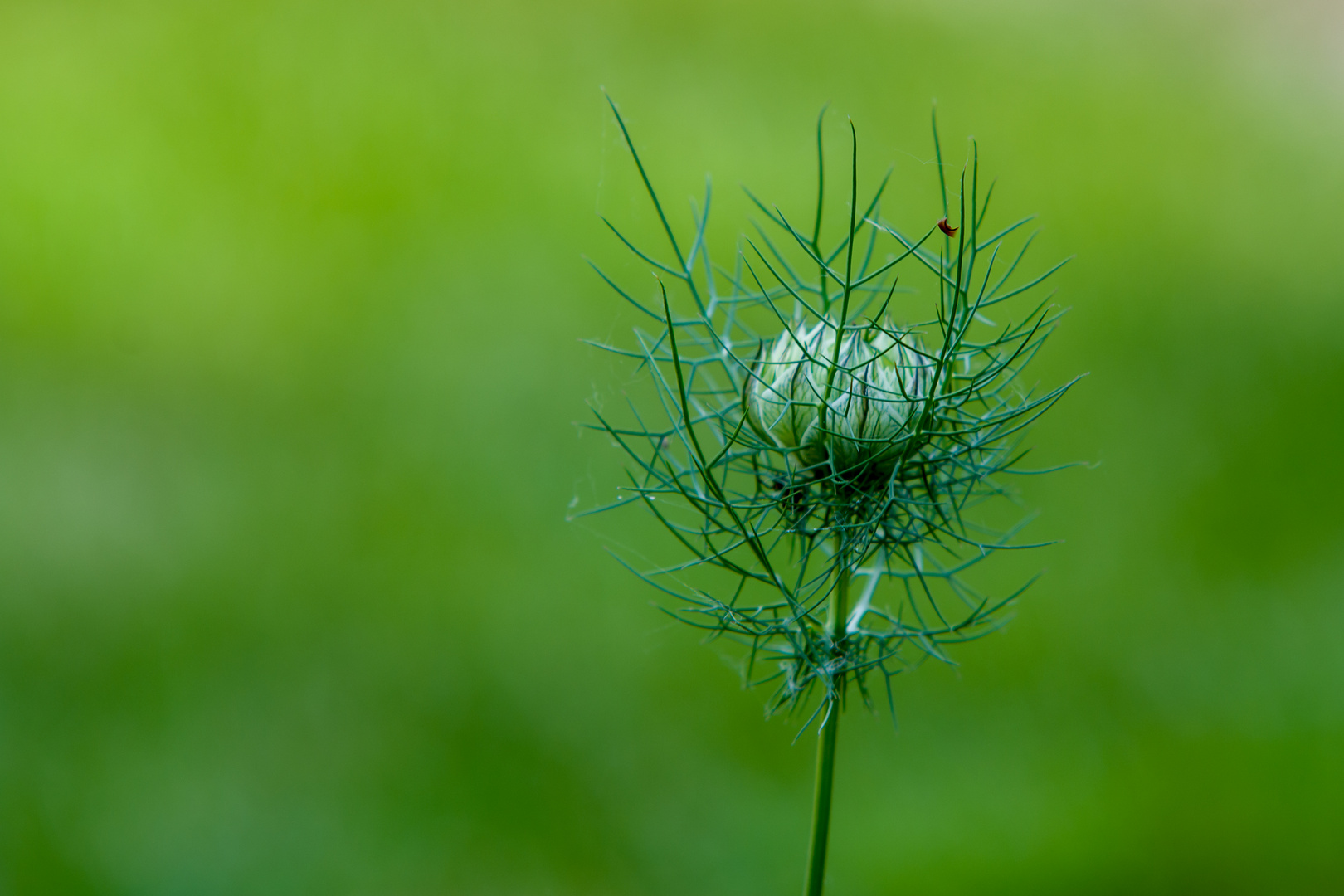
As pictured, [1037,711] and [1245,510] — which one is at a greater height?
[1245,510]

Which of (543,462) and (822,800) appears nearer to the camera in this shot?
(822,800)

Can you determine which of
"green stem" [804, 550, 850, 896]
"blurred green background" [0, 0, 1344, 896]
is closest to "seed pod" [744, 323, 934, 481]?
"green stem" [804, 550, 850, 896]

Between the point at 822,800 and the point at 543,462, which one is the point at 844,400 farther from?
the point at 543,462

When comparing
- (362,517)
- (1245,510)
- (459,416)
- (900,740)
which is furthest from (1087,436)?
(362,517)

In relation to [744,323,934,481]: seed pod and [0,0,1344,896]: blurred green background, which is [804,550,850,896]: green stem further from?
[0,0,1344,896]: blurred green background

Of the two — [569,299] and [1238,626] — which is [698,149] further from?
[1238,626]

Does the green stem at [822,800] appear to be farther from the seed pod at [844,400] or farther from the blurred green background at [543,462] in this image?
the blurred green background at [543,462]

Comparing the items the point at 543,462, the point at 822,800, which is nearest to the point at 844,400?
the point at 822,800

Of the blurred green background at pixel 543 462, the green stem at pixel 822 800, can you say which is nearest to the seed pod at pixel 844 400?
the green stem at pixel 822 800
